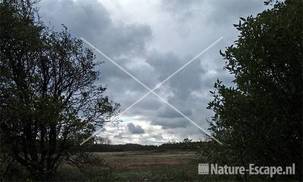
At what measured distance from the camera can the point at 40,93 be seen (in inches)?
977

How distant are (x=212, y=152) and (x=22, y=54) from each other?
10.8 meters

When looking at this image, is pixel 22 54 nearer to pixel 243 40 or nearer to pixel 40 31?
pixel 40 31

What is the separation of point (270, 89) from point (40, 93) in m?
14.0

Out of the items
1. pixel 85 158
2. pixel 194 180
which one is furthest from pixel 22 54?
pixel 194 180

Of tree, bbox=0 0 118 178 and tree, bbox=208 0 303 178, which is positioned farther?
tree, bbox=0 0 118 178

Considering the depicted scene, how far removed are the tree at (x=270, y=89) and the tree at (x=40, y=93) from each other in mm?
11148

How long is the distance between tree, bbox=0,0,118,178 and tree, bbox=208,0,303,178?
36.6 ft

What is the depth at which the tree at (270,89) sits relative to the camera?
44.7ft

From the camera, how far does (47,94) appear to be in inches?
982

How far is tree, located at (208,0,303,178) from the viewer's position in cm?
1362

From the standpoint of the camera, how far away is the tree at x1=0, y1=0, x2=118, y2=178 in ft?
76.1

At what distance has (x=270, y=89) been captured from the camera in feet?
45.9

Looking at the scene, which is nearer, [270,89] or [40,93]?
[270,89]

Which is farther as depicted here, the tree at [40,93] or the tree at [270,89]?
the tree at [40,93]
